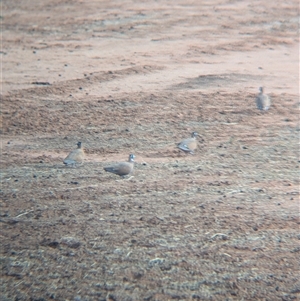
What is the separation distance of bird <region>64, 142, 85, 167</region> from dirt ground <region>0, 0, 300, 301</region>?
0.11m

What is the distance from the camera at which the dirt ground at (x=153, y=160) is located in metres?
5.72

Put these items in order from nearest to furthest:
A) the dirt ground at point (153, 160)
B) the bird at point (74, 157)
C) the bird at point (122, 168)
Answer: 1. the dirt ground at point (153, 160)
2. the bird at point (122, 168)
3. the bird at point (74, 157)

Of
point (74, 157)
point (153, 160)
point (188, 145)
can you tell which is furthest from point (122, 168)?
point (188, 145)

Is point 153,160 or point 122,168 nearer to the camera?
point 122,168

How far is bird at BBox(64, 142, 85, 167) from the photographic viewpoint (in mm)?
7574

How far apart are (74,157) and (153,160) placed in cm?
100

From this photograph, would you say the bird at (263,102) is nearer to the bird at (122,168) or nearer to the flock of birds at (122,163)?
the flock of birds at (122,163)

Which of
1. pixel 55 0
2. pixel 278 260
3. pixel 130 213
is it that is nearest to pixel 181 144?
pixel 130 213

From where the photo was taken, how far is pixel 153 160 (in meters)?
7.67

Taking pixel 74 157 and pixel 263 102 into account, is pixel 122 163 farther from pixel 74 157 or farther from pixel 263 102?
pixel 263 102

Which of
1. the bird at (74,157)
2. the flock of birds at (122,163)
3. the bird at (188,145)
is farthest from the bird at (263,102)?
the bird at (74,157)

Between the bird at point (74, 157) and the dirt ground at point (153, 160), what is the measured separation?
4.2 inches

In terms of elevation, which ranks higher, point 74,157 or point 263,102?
point 74,157

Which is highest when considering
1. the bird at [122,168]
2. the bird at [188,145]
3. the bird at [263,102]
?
the bird at [122,168]
